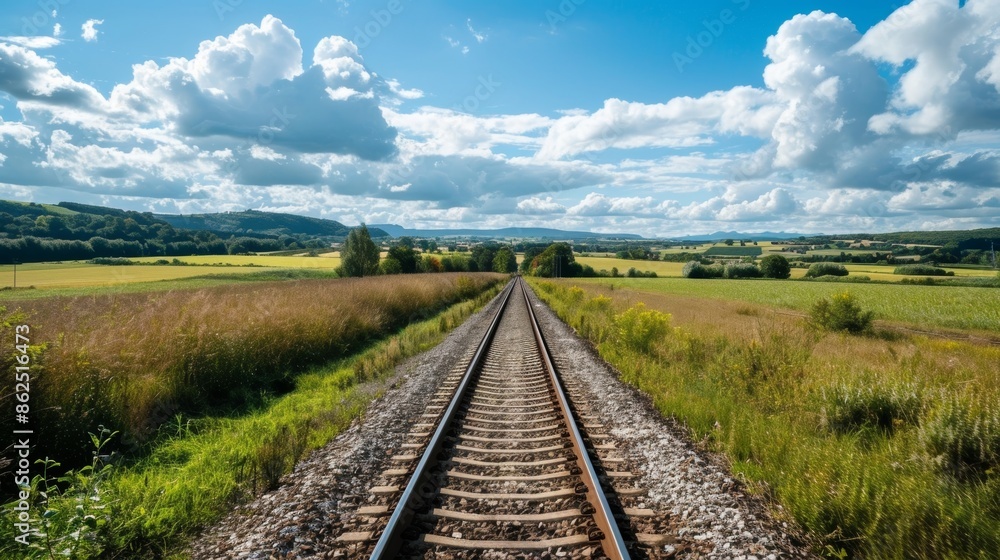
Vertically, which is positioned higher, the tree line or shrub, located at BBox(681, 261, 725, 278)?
the tree line

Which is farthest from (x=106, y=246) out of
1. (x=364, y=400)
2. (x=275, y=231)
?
(x=275, y=231)

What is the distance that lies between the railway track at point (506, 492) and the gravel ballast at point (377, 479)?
0.60 ft

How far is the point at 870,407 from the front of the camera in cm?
562

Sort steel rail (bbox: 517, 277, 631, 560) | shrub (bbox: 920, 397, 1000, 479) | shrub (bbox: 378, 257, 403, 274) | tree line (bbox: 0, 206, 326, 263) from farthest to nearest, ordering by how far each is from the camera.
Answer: shrub (bbox: 378, 257, 403, 274) → tree line (bbox: 0, 206, 326, 263) → shrub (bbox: 920, 397, 1000, 479) → steel rail (bbox: 517, 277, 631, 560)

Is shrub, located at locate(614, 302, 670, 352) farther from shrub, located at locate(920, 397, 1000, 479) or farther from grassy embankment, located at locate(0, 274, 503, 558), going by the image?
shrub, located at locate(920, 397, 1000, 479)

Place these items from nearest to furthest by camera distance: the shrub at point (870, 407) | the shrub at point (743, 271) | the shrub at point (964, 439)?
the shrub at point (964, 439) → the shrub at point (870, 407) → the shrub at point (743, 271)

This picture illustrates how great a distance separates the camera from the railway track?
3.37 meters

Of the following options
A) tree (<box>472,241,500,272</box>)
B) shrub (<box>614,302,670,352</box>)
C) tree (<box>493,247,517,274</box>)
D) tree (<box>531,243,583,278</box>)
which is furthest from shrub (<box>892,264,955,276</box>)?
tree (<box>472,241,500,272</box>)

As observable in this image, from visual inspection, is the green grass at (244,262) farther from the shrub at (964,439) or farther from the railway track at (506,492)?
the shrub at (964,439)

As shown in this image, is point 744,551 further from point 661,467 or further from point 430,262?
point 430,262

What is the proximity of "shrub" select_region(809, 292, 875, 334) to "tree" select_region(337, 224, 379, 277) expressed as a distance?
48171 mm

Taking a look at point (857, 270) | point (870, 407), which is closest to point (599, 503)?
point (870, 407)

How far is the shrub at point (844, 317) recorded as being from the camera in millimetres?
16519

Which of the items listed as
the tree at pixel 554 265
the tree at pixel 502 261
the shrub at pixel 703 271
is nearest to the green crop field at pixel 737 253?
the tree at pixel 554 265
